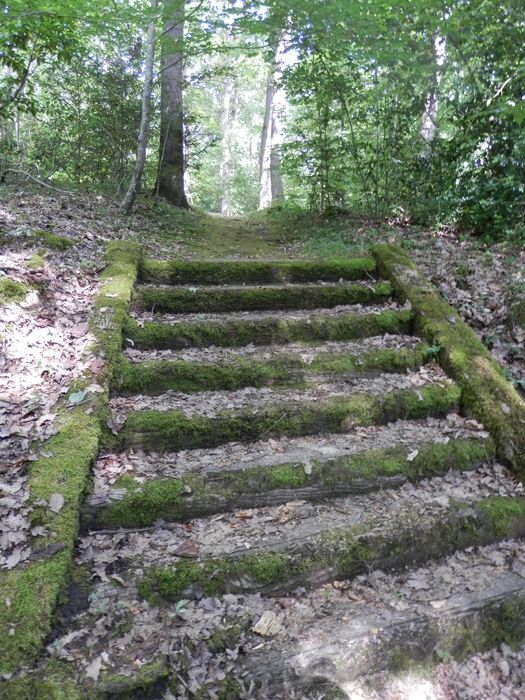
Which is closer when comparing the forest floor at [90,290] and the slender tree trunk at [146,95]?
the forest floor at [90,290]

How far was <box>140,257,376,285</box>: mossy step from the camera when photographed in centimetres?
488

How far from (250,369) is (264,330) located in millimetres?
630

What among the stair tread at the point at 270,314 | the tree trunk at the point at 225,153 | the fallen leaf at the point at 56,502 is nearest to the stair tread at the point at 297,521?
the fallen leaf at the point at 56,502

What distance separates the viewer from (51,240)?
15.7ft

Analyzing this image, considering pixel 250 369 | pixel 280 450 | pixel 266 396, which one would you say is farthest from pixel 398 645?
pixel 250 369

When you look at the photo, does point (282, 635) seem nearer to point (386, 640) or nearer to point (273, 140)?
point (386, 640)

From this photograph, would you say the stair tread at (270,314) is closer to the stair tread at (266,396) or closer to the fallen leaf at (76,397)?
the stair tread at (266,396)

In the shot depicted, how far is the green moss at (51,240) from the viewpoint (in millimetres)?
4722

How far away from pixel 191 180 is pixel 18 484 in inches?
695

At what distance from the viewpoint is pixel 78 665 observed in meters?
1.85

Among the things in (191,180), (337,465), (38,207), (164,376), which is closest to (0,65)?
(38,207)

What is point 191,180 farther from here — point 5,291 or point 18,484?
point 18,484

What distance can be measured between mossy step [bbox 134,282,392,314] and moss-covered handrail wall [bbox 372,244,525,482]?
12.5 inches

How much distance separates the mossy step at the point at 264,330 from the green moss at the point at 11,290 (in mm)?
851
